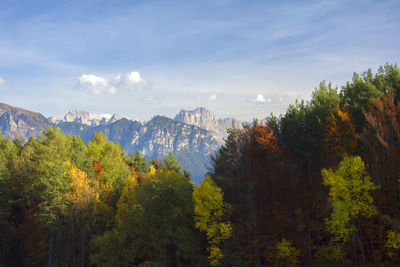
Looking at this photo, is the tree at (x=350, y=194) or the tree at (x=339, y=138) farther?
the tree at (x=339, y=138)

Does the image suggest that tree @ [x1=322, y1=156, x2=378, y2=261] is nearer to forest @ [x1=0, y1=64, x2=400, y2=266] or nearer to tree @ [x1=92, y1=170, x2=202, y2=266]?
forest @ [x1=0, y1=64, x2=400, y2=266]

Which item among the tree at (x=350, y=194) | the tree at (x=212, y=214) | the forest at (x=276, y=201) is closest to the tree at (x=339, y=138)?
the forest at (x=276, y=201)

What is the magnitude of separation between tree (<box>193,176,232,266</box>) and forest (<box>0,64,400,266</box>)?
0.43 feet

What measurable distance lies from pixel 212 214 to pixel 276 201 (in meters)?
8.33

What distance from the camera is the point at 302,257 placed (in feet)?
121

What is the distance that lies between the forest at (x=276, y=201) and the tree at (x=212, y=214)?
0.43 ft

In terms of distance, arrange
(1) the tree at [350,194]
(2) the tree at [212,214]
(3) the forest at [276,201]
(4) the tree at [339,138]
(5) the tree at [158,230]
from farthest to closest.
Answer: (5) the tree at [158,230] < (2) the tree at [212,214] < (4) the tree at [339,138] < (3) the forest at [276,201] < (1) the tree at [350,194]

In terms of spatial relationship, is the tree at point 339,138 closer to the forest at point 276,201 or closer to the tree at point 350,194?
the forest at point 276,201

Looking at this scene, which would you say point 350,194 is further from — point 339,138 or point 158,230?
point 158,230

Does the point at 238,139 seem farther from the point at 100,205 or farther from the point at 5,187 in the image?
the point at 5,187

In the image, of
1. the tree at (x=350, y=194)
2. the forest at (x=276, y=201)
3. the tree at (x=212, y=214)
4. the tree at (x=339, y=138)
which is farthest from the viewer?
the tree at (x=212, y=214)

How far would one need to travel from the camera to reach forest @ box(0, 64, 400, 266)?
30875mm

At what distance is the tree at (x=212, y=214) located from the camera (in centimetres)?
3707

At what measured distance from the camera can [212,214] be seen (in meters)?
39.6
